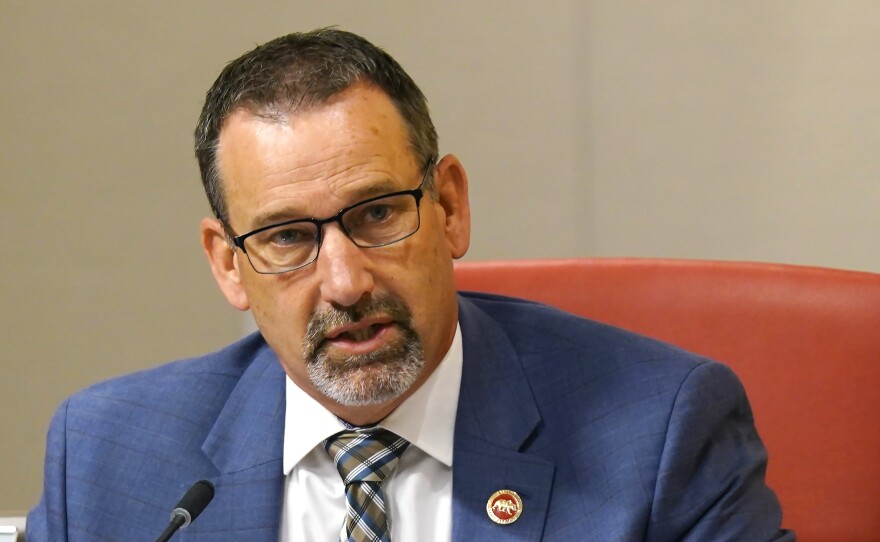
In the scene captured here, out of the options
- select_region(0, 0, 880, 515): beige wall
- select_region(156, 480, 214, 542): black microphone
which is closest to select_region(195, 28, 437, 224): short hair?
select_region(156, 480, 214, 542): black microphone

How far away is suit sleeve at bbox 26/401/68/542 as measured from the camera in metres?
1.77

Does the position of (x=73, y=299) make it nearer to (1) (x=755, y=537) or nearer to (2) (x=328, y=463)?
(2) (x=328, y=463)

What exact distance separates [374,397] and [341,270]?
0.62 feet

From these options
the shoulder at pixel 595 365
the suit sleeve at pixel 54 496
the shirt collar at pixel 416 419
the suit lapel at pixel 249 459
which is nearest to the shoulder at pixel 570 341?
the shoulder at pixel 595 365

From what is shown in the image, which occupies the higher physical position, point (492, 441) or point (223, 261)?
point (223, 261)

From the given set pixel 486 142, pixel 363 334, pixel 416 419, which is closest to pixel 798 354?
pixel 416 419

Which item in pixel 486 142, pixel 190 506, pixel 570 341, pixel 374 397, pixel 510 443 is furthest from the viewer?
pixel 486 142

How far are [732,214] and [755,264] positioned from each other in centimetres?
126

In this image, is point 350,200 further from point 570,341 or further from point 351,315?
point 570,341

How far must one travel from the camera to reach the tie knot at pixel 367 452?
5.60ft

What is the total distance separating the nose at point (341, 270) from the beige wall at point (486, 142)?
1.75 meters

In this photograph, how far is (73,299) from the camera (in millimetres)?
3377

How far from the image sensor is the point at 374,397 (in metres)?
1.59

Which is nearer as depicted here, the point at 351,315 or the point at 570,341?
the point at 351,315
